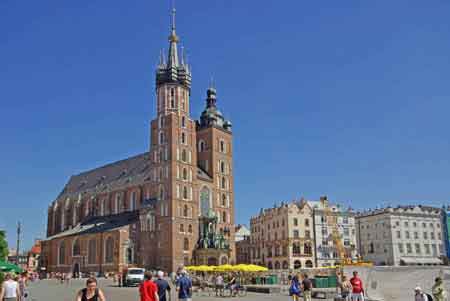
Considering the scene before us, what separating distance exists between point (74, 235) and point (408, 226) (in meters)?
53.2

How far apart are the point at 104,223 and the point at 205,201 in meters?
17.2

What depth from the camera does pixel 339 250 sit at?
80.4m

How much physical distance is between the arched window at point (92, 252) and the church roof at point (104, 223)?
1.60m

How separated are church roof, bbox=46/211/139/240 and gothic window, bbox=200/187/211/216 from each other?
9647 millimetres

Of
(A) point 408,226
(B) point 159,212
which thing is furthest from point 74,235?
(A) point 408,226

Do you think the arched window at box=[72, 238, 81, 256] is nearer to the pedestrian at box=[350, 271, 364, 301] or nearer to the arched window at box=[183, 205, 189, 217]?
the arched window at box=[183, 205, 189, 217]

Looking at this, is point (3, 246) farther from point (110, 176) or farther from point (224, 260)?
point (110, 176)

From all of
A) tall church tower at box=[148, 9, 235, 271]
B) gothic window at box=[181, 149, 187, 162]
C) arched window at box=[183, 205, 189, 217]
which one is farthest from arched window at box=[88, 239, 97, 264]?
gothic window at box=[181, 149, 187, 162]

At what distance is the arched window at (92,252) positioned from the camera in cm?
7412

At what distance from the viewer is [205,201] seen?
73.8 m

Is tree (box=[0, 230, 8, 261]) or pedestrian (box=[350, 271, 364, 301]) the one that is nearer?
pedestrian (box=[350, 271, 364, 301])

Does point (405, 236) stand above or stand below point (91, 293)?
above

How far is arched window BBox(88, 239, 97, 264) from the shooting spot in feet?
243

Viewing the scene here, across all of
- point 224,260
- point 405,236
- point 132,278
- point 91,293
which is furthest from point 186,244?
point 91,293
